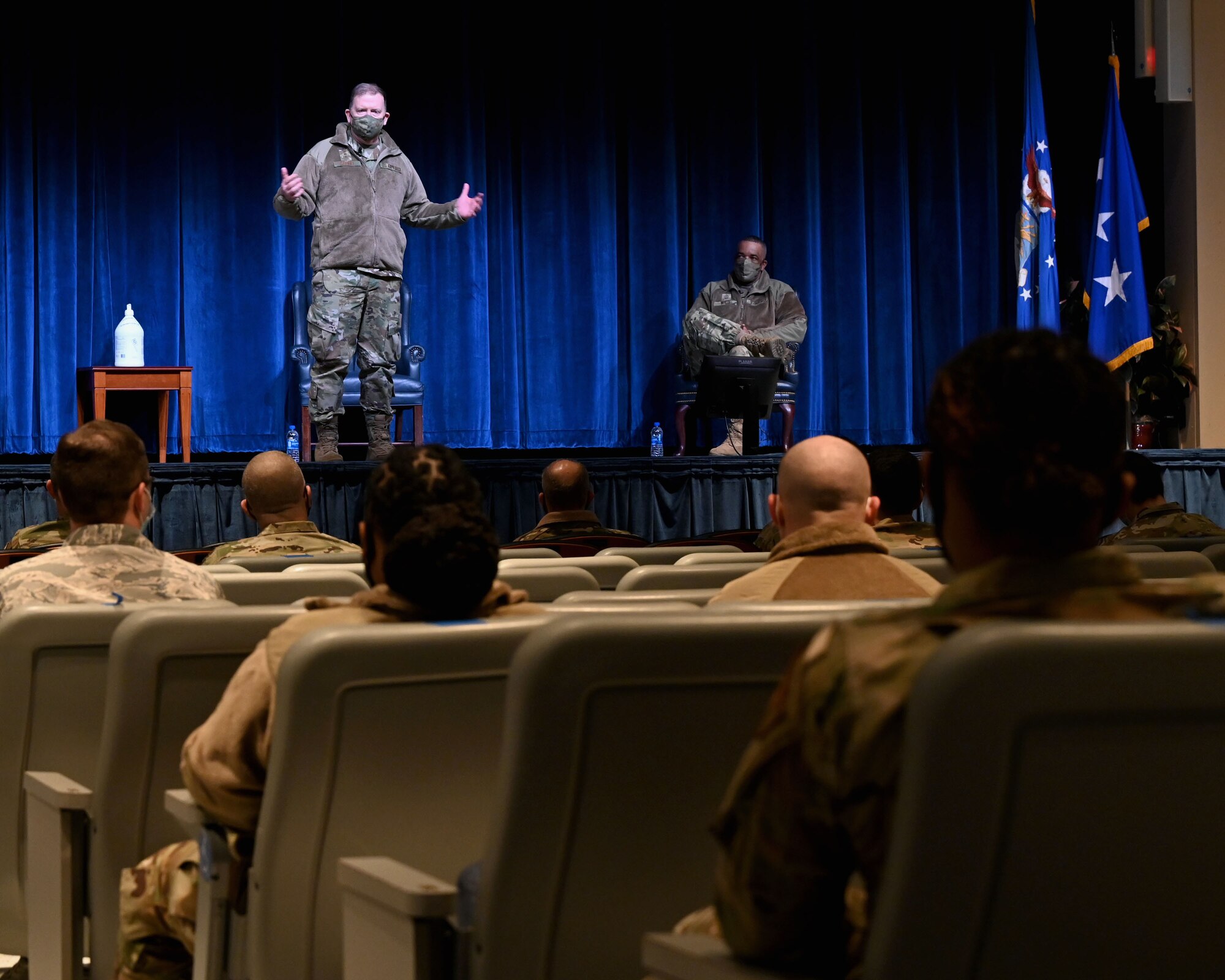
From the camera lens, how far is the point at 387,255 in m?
7.00

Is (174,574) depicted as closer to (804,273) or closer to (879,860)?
(879,860)

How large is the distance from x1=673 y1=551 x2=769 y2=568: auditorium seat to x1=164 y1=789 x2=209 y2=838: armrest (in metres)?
1.18

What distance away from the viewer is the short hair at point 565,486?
4.41 meters

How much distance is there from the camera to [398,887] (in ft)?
3.84

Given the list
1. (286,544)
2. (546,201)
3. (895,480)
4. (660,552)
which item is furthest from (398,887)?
(546,201)

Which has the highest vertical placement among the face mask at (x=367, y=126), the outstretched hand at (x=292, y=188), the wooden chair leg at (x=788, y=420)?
the face mask at (x=367, y=126)

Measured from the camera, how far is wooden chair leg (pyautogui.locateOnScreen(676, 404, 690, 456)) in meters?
8.50

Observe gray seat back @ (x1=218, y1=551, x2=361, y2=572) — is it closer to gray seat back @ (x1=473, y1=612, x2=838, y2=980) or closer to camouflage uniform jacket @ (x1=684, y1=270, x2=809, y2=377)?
gray seat back @ (x1=473, y1=612, x2=838, y2=980)

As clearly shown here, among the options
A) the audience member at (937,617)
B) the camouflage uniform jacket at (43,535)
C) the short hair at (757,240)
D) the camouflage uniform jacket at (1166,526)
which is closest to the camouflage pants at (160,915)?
the audience member at (937,617)

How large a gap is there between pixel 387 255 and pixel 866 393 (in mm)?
3779

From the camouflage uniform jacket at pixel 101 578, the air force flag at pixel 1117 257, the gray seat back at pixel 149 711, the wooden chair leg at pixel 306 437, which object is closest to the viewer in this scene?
the gray seat back at pixel 149 711

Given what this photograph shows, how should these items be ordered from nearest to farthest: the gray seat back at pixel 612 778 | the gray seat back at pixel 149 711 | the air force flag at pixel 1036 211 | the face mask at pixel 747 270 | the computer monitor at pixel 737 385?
the gray seat back at pixel 612 778, the gray seat back at pixel 149 711, the computer monitor at pixel 737 385, the face mask at pixel 747 270, the air force flag at pixel 1036 211

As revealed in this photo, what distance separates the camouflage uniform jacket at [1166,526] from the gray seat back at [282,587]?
2.29m

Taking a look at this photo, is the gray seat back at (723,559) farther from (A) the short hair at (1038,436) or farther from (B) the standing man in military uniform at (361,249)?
(B) the standing man in military uniform at (361,249)
